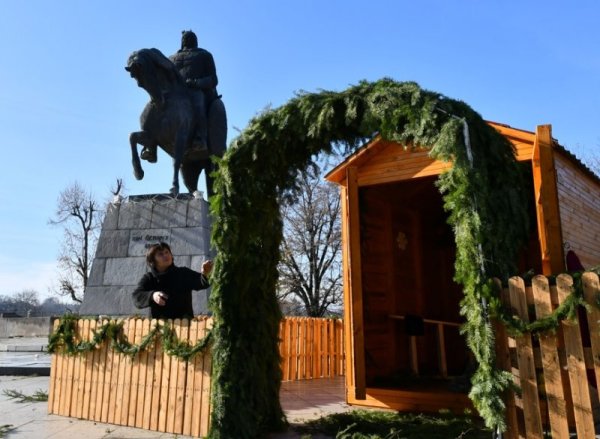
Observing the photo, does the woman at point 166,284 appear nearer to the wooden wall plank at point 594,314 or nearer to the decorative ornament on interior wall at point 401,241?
the wooden wall plank at point 594,314

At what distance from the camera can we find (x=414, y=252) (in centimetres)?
973

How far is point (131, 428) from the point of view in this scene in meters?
5.35

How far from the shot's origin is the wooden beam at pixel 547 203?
5605 millimetres

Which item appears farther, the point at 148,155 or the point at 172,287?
the point at 148,155

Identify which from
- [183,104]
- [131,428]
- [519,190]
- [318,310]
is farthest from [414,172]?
[318,310]

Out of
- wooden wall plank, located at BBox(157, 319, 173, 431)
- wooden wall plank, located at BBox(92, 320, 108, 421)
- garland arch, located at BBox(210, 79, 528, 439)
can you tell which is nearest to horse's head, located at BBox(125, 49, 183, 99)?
wooden wall plank, located at BBox(92, 320, 108, 421)

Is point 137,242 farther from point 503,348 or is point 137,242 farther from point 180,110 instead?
point 503,348

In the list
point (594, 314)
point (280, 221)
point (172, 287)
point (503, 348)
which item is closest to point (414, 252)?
point (280, 221)

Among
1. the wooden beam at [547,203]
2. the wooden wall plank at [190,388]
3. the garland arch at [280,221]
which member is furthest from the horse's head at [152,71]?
the wooden beam at [547,203]

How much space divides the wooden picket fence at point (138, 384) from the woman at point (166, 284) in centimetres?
24

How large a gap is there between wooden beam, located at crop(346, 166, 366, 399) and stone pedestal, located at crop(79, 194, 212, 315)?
4.07 metres

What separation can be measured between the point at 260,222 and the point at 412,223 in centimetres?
529

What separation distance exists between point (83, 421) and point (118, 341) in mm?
1059

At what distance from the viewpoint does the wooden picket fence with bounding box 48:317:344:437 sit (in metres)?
5.02
